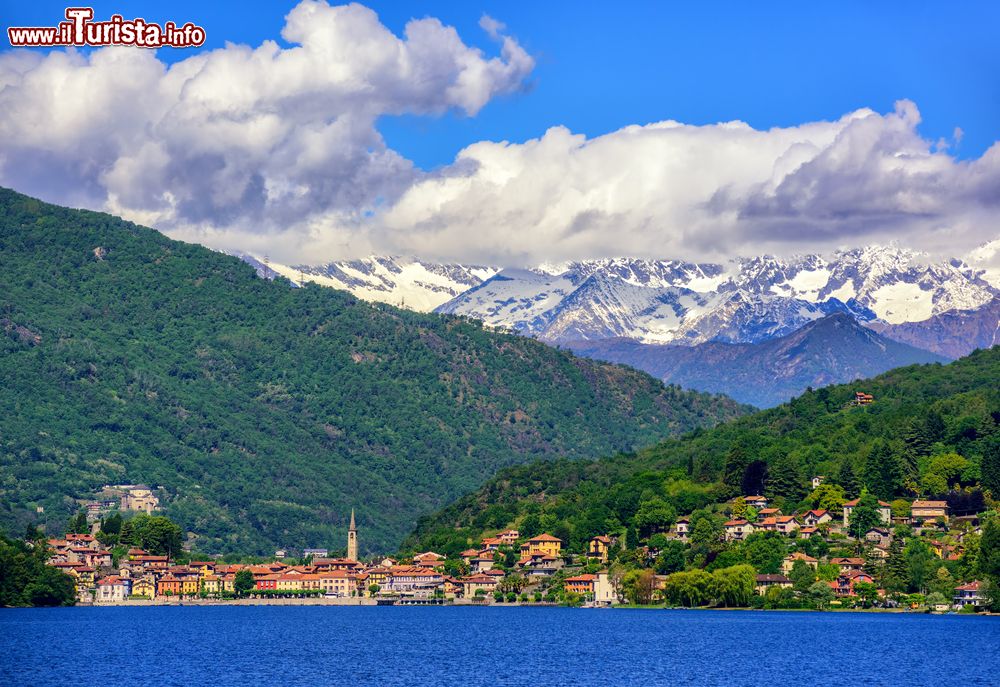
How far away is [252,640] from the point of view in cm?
14975

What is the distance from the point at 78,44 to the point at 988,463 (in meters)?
121

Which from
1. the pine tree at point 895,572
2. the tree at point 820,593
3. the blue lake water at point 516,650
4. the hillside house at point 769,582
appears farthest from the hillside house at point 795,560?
the pine tree at point 895,572

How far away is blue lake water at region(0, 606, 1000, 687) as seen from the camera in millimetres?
113375

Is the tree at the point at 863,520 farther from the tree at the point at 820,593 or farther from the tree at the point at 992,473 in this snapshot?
the tree at the point at 820,593

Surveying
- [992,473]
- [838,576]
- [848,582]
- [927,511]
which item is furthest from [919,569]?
[992,473]

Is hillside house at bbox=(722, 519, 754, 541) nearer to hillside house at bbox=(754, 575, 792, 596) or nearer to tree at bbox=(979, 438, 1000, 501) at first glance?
hillside house at bbox=(754, 575, 792, 596)

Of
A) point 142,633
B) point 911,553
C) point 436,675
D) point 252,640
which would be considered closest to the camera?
point 436,675

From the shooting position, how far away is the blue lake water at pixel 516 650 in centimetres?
11338

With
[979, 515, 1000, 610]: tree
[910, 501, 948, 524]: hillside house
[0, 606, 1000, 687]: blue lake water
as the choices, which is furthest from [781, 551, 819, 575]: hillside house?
[979, 515, 1000, 610]: tree

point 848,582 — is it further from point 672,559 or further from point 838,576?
point 672,559

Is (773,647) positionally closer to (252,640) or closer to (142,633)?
(252,640)

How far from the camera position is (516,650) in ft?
440

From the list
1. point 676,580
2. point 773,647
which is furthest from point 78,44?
point 676,580

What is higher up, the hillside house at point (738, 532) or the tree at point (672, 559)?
the hillside house at point (738, 532)
